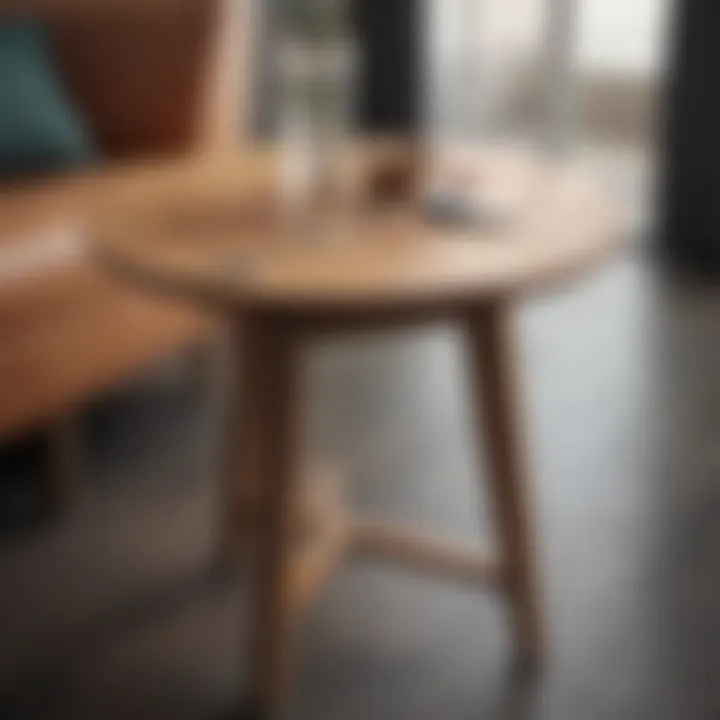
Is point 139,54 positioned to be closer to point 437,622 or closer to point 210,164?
point 210,164

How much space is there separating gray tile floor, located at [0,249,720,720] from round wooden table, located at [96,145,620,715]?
0.30 feet

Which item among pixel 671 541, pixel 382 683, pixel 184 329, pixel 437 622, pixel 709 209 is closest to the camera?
pixel 382 683

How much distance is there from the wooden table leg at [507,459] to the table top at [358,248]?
0.10m

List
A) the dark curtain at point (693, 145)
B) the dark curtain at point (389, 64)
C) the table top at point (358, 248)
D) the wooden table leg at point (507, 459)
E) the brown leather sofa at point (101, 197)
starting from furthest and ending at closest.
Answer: the dark curtain at point (389, 64)
the dark curtain at point (693, 145)
the brown leather sofa at point (101, 197)
the wooden table leg at point (507, 459)
the table top at point (358, 248)

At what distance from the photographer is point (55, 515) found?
7.80 ft

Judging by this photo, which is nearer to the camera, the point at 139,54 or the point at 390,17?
the point at 139,54

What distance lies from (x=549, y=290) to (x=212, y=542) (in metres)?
0.79

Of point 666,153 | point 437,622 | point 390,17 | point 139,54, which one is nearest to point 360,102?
point 390,17

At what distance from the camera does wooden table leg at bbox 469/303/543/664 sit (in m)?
1.85

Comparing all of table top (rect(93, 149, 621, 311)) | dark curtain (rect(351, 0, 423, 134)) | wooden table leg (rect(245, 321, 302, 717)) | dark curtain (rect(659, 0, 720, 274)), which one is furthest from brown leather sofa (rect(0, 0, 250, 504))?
dark curtain (rect(659, 0, 720, 274))

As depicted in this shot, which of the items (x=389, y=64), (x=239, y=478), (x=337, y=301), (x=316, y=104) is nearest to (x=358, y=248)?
(x=337, y=301)

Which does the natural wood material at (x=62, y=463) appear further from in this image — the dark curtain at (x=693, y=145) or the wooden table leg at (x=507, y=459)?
the dark curtain at (x=693, y=145)

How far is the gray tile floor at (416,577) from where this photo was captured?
1.90m

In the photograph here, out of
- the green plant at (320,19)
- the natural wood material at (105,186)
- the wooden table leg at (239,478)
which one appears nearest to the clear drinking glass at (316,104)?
the green plant at (320,19)
